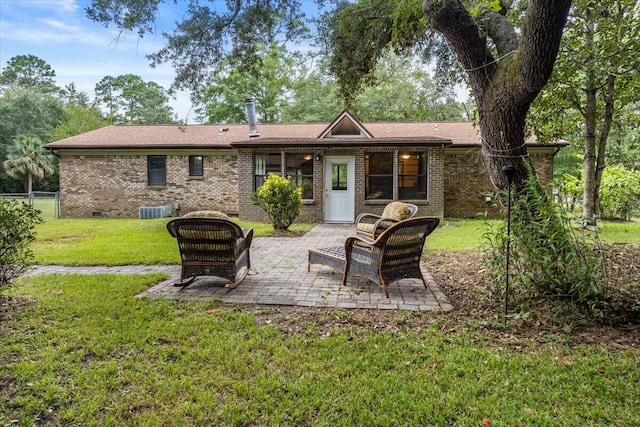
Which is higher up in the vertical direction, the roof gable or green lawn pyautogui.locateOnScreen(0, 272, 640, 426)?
Answer: the roof gable

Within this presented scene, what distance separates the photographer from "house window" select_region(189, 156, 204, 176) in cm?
1524

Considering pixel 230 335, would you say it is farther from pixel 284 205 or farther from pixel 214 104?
pixel 214 104

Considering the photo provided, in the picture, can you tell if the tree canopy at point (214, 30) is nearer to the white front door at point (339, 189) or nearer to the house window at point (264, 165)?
the house window at point (264, 165)

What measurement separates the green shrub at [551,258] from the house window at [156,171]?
1463cm

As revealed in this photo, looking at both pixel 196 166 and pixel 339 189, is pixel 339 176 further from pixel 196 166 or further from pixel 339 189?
pixel 196 166

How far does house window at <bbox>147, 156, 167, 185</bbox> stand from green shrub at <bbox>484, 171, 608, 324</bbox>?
1463 cm

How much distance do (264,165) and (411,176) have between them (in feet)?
18.3

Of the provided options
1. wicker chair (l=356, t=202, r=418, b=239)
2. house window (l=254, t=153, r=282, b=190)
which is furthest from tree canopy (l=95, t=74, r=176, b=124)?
wicker chair (l=356, t=202, r=418, b=239)

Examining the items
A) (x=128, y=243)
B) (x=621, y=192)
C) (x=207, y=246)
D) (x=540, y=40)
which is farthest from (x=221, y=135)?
(x=621, y=192)

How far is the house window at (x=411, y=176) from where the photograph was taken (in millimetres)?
13078

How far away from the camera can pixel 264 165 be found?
44.2 feet

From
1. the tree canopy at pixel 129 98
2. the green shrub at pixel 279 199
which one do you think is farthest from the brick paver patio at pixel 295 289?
the tree canopy at pixel 129 98

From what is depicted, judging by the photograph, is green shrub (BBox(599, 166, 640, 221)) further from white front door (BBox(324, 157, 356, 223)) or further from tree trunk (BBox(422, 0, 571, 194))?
tree trunk (BBox(422, 0, 571, 194))

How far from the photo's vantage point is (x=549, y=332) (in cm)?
324
